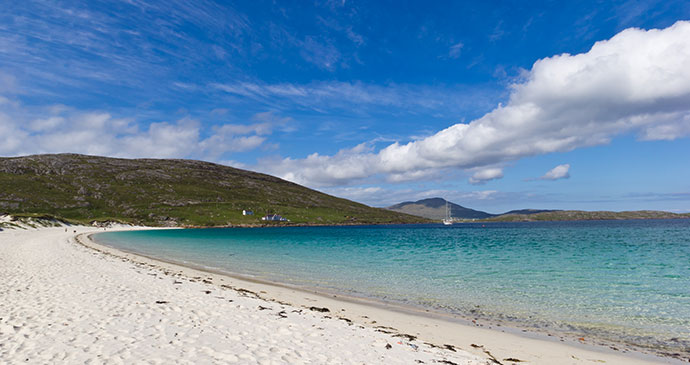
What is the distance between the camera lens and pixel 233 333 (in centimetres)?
1390

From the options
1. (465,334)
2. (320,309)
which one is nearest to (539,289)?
(465,334)

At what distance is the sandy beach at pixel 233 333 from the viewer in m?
11.3

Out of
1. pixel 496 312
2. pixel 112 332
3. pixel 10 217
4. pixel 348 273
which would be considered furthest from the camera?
pixel 10 217

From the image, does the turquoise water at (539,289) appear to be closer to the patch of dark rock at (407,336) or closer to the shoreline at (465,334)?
the shoreline at (465,334)

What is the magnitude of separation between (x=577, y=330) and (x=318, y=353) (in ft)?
45.0

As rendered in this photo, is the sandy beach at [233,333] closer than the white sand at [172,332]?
No

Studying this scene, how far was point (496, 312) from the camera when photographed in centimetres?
2061

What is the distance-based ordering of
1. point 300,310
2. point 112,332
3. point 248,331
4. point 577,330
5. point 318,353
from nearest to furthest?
point 318,353 < point 112,332 < point 248,331 < point 577,330 < point 300,310

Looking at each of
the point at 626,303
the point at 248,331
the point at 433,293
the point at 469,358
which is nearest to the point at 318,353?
the point at 248,331

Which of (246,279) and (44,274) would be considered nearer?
(44,274)

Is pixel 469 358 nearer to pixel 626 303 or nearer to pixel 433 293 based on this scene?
pixel 433 293

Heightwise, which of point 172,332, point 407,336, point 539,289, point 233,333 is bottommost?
point 539,289

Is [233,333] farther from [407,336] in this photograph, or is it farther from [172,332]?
[407,336]

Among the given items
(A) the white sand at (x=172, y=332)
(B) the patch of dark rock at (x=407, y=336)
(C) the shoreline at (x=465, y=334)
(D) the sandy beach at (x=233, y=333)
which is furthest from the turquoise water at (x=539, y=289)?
(A) the white sand at (x=172, y=332)
